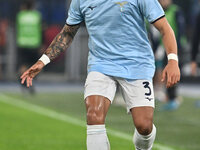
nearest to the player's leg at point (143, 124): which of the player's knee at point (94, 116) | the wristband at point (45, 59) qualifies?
the player's knee at point (94, 116)

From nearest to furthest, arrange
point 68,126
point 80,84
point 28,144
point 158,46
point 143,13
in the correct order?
point 143,13
point 28,144
point 68,126
point 158,46
point 80,84

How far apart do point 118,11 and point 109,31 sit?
20cm

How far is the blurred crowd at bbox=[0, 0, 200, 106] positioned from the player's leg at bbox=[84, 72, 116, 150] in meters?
5.09

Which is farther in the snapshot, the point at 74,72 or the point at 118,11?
the point at 74,72

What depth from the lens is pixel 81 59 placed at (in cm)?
2495

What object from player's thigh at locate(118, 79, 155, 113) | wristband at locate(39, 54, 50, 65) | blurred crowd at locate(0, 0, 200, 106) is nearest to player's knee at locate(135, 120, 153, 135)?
player's thigh at locate(118, 79, 155, 113)

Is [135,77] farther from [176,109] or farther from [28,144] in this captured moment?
[176,109]

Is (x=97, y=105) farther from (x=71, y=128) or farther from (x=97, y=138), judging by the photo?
(x=71, y=128)

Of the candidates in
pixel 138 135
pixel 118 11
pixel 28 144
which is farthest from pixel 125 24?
pixel 28 144

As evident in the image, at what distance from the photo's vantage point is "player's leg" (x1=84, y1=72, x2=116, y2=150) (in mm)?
6129

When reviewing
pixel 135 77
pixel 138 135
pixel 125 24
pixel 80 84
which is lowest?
pixel 80 84

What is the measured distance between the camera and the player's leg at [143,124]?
254 inches

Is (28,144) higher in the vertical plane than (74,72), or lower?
higher

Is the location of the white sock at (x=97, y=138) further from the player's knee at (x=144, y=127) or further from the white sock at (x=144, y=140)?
the white sock at (x=144, y=140)
